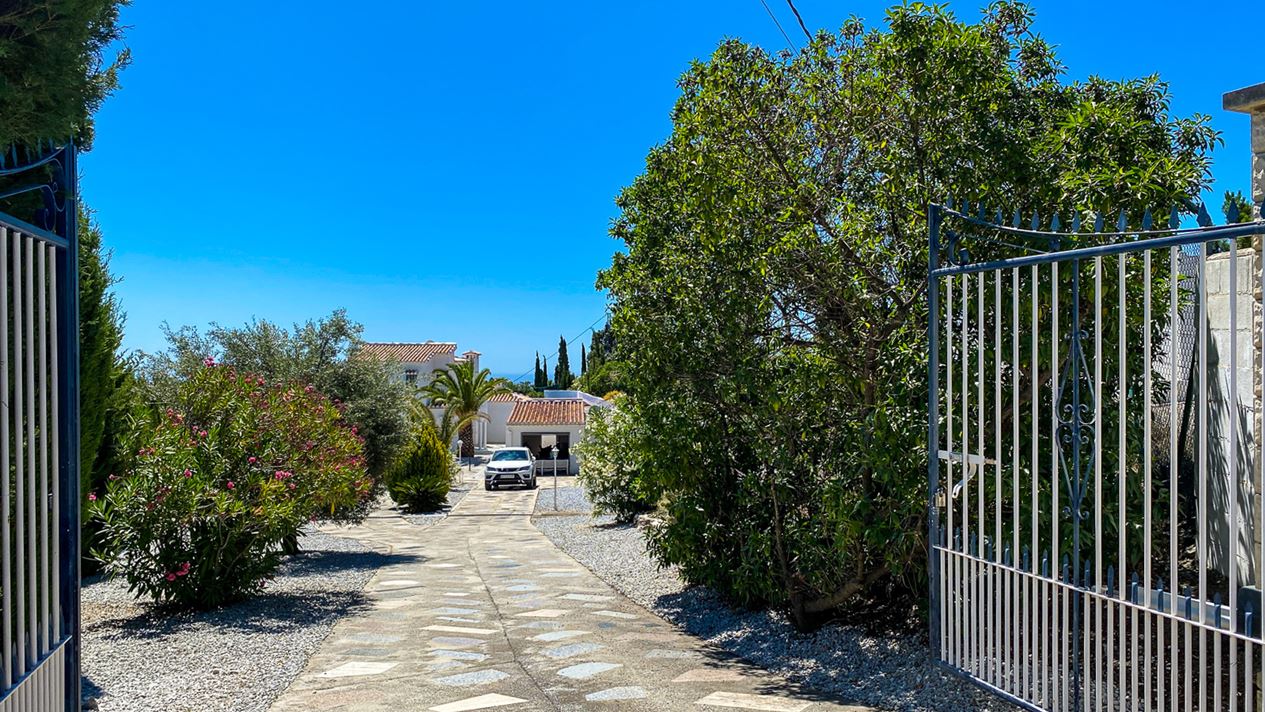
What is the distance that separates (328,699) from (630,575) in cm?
622

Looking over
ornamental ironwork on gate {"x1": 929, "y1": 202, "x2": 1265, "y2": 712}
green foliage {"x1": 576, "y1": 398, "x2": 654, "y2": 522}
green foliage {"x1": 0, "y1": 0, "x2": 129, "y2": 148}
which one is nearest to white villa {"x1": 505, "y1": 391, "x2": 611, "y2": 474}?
green foliage {"x1": 576, "y1": 398, "x2": 654, "y2": 522}

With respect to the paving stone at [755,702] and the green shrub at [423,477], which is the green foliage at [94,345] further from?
the green shrub at [423,477]

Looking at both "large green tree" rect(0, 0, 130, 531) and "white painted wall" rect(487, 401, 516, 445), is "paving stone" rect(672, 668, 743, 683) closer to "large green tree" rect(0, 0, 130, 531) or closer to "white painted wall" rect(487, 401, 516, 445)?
"large green tree" rect(0, 0, 130, 531)

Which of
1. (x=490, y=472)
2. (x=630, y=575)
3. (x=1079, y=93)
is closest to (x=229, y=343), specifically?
(x=630, y=575)

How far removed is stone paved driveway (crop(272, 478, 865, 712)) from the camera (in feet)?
19.7

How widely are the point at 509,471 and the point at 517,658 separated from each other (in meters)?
27.4

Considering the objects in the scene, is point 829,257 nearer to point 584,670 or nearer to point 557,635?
point 584,670

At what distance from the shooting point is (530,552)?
1547cm

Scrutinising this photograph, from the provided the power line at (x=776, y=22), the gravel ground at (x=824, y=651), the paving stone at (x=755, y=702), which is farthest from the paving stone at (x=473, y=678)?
the power line at (x=776, y=22)

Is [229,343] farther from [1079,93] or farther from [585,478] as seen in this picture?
[1079,93]

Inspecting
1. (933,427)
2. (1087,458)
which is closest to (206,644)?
(933,427)

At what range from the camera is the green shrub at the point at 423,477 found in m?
25.3

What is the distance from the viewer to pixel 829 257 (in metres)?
6.60

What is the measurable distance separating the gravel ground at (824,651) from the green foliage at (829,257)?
306 mm
